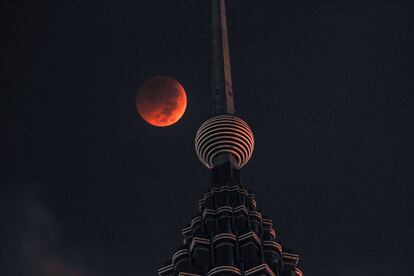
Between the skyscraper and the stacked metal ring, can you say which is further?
the stacked metal ring

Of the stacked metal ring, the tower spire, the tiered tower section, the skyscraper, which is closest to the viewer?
the tiered tower section

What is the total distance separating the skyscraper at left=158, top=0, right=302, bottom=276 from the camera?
115494 millimetres

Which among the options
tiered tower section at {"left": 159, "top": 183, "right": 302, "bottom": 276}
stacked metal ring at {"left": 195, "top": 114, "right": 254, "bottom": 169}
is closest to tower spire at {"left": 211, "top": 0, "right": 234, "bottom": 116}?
stacked metal ring at {"left": 195, "top": 114, "right": 254, "bottom": 169}

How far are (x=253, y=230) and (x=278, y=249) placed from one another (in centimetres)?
504

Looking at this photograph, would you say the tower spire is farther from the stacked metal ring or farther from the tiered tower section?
the tiered tower section

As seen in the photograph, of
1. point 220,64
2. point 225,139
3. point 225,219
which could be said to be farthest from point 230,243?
point 220,64

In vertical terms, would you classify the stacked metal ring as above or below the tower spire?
below

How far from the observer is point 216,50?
166 metres

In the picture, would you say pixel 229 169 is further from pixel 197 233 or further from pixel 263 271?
pixel 263 271

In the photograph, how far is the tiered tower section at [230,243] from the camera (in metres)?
114

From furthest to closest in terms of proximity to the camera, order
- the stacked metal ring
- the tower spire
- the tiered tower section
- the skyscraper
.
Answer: the tower spire → the stacked metal ring → the skyscraper → the tiered tower section

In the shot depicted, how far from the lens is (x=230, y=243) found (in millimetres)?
118250

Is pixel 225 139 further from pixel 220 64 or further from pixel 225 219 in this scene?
pixel 220 64

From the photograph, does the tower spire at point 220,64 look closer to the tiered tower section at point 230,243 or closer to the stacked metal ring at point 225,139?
the stacked metal ring at point 225,139
